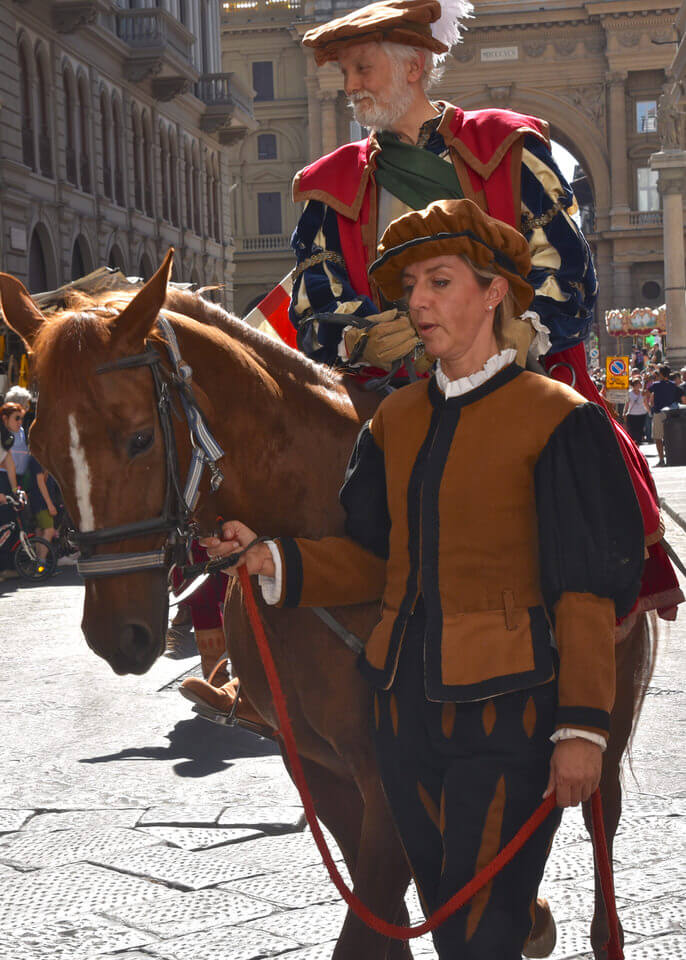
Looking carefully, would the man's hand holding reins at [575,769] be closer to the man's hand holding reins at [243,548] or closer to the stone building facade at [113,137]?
the man's hand holding reins at [243,548]

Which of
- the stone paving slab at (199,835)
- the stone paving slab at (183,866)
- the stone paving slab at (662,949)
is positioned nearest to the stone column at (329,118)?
the stone paving slab at (199,835)

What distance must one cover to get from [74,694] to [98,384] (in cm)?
590

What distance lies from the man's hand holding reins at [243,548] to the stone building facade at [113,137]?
22.6m

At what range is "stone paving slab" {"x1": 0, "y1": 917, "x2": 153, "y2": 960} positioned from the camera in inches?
163

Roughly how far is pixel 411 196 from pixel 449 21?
1.65 ft

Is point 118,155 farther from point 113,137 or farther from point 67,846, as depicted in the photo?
point 67,846

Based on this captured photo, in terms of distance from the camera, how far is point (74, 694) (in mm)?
8375

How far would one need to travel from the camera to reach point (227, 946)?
410 centimetres

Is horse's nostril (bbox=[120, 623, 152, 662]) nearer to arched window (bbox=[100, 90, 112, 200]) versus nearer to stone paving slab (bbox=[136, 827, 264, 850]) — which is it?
stone paving slab (bbox=[136, 827, 264, 850])

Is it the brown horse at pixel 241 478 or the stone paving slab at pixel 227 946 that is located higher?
the brown horse at pixel 241 478

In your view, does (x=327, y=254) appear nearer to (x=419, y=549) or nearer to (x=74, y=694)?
(x=419, y=549)

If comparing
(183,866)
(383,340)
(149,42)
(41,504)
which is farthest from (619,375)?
(383,340)

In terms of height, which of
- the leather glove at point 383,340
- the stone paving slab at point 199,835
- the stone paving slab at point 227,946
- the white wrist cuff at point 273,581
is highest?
the leather glove at point 383,340

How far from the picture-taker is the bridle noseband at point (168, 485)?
8.96ft
